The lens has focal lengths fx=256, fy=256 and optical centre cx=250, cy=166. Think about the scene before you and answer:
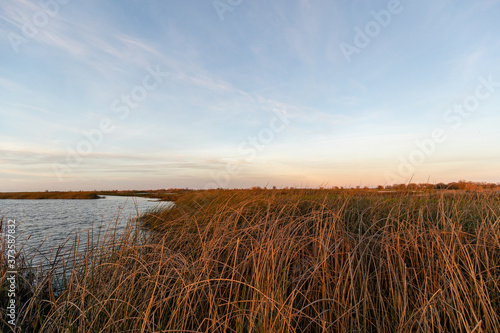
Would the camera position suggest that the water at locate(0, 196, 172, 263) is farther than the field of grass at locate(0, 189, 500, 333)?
Yes

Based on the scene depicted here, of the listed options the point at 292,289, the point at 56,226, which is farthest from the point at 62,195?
the point at 292,289

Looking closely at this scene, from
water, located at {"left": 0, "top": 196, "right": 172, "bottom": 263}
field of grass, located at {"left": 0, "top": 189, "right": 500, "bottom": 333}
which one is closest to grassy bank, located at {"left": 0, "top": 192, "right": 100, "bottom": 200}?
water, located at {"left": 0, "top": 196, "right": 172, "bottom": 263}

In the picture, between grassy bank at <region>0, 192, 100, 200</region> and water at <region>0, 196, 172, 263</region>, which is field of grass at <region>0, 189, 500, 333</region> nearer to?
water at <region>0, 196, 172, 263</region>

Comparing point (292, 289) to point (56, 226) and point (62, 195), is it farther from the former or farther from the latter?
point (62, 195)

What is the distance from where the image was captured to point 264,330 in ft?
7.11

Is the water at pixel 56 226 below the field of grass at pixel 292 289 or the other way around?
below

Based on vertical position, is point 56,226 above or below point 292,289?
below

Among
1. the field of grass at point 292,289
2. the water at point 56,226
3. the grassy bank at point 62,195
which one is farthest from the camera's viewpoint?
the grassy bank at point 62,195

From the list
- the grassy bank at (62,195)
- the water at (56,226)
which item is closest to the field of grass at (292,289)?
the water at (56,226)

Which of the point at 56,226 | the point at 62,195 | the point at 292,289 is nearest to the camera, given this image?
the point at 292,289

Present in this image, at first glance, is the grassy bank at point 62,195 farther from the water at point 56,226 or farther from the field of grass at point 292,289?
the field of grass at point 292,289

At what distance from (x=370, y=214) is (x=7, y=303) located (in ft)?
19.3

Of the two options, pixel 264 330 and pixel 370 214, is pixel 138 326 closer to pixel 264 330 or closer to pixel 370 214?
pixel 264 330

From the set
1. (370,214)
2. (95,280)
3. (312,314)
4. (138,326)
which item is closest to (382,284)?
(312,314)
